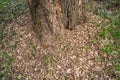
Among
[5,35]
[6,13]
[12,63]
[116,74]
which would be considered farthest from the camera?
[6,13]

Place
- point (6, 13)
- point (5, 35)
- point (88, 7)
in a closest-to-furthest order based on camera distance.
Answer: point (5, 35), point (88, 7), point (6, 13)

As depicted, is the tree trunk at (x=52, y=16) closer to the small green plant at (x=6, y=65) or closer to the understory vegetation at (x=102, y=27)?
the understory vegetation at (x=102, y=27)

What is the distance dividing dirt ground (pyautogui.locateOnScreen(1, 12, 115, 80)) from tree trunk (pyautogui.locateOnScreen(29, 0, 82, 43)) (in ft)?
0.60

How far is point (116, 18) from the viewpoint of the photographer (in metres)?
5.11

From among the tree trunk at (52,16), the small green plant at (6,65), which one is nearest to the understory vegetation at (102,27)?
the small green plant at (6,65)

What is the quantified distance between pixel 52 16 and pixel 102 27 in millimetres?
1286

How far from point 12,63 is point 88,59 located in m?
1.59

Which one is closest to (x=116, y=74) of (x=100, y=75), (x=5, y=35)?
(x=100, y=75)

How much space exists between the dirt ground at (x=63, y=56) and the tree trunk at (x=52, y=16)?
0.60 ft

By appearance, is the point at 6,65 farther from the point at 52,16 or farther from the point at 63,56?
A: the point at 52,16

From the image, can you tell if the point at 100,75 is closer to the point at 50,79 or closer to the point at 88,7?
the point at 50,79

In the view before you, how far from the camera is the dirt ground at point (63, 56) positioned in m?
4.29

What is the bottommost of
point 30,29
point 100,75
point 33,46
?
point 100,75

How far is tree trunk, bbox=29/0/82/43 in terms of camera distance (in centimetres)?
409
